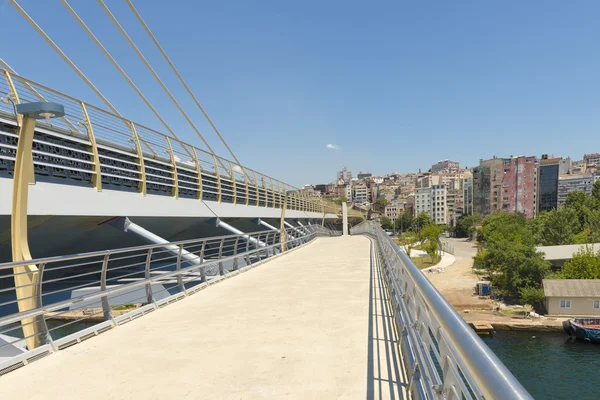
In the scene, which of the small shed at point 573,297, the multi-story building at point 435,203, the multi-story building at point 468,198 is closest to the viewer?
the small shed at point 573,297

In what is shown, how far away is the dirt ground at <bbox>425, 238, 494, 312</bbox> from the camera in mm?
39562

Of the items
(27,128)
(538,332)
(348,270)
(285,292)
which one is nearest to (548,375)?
(538,332)

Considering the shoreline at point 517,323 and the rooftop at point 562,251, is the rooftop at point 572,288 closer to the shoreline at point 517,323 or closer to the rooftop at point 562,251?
the shoreline at point 517,323

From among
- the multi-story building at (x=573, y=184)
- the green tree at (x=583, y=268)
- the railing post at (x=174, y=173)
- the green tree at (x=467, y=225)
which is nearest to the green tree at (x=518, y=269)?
the green tree at (x=583, y=268)

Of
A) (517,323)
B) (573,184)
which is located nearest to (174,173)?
(517,323)

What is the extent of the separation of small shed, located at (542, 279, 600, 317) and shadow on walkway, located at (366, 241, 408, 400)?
37234 millimetres

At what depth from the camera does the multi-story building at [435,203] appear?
134750 mm

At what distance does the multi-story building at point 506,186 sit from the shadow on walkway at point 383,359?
125566 mm

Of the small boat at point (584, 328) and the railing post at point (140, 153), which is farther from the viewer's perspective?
the small boat at point (584, 328)

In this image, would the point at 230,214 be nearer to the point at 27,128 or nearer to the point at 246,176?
the point at 246,176

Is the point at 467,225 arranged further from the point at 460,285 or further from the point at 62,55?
the point at 62,55

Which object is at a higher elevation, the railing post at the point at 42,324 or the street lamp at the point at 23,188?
the street lamp at the point at 23,188

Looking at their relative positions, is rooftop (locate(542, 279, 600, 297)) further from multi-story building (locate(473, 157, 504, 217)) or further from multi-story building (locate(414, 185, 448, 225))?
multi-story building (locate(414, 185, 448, 225))

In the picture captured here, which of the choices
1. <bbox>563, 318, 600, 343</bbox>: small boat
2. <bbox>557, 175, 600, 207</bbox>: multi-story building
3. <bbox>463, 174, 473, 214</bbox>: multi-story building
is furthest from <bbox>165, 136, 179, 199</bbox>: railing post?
<bbox>557, 175, 600, 207</bbox>: multi-story building
